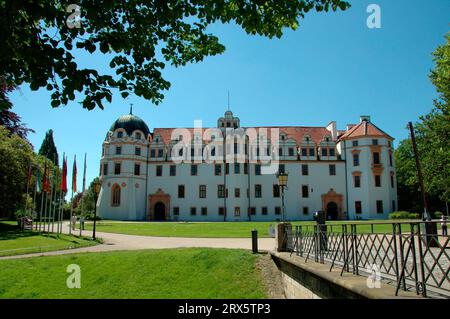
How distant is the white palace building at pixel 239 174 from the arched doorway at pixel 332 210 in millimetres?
131

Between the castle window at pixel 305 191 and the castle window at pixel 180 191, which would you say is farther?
the castle window at pixel 180 191

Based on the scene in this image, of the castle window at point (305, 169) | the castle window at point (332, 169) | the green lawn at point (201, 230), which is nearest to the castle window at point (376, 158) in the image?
the castle window at point (332, 169)

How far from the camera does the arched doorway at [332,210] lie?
52.2 m

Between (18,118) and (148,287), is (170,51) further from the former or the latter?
(18,118)

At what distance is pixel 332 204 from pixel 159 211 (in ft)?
87.8

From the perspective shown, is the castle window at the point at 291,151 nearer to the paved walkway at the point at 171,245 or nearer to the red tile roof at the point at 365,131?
the red tile roof at the point at 365,131

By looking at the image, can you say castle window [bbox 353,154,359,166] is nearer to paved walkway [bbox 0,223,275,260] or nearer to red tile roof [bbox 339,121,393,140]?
red tile roof [bbox 339,121,393,140]

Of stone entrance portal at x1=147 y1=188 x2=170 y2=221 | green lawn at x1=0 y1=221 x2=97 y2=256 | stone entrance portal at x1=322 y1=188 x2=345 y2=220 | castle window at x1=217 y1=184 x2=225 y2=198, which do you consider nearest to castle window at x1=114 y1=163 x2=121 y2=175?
stone entrance portal at x1=147 y1=188 x2=170 y2=221

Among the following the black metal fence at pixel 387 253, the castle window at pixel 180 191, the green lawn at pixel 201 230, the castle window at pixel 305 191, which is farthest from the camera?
the castle window at pixel 180 191

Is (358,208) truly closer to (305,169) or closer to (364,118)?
(305,169)

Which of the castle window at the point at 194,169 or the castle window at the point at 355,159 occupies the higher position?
the castle window at the point at 355,159

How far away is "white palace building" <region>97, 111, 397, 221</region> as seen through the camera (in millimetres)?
51344

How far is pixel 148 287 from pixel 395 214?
4019cm
